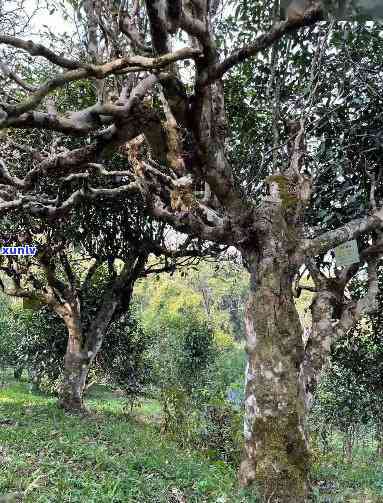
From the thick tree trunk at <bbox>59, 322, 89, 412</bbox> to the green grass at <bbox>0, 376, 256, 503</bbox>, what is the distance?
2.36 metres

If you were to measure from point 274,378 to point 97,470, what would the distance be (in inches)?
80.4

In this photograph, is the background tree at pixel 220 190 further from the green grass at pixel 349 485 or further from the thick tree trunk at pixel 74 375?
the thick tree trunk at pixel 74 375

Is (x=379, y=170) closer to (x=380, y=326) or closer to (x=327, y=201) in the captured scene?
(x=327, y=201)

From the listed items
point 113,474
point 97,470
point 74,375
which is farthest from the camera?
point 74,375

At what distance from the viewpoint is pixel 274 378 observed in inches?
191

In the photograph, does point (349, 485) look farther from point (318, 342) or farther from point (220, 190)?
point (220, 190)

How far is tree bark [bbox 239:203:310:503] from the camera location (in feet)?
15.0

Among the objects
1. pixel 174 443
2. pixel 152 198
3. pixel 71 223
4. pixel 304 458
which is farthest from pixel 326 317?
pixel 71 223

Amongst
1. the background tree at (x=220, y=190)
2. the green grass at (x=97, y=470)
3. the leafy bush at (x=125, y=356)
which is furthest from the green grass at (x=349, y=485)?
the leafy bush at (x=125, y=356)

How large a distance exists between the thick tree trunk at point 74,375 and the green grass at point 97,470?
93.0 inches

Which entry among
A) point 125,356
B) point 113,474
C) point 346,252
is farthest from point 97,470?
point 125,356

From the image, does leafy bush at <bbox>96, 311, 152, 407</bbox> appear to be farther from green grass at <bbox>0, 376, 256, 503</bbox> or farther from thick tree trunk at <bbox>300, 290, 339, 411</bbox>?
thick tree trunk at <bbox>300, 290, 339, 411</bbox>

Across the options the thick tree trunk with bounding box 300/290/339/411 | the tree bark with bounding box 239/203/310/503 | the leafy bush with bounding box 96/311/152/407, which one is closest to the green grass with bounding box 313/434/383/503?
the tree bark with bounding box 239/203/310/503

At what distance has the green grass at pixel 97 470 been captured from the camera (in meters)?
4.07
